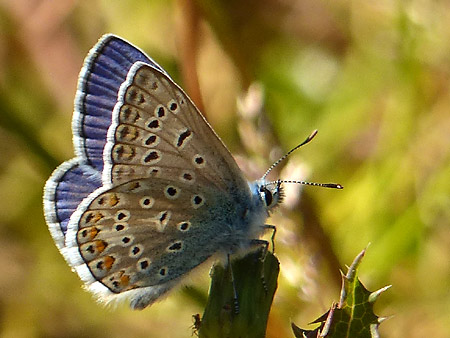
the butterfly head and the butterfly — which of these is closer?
the butterfly

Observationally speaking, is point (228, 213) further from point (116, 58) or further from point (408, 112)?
point (408, 112)

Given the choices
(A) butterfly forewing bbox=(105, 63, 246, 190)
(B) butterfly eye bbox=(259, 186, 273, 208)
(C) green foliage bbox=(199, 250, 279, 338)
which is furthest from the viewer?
(B) butterfly eye bbox=(259, 186, 273, 208)

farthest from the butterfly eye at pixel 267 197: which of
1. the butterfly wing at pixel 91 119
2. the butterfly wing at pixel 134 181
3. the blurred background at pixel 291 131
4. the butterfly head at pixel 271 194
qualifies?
the butterfly wing at pixel 91 119

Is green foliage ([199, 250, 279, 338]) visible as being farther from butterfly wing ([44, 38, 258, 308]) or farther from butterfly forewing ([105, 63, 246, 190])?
butterfly forewing ([105, 63, 246, 190])

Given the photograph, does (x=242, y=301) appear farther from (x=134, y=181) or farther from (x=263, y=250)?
(x=134, y=181)

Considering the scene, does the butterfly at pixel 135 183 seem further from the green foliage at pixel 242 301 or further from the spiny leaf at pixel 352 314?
the spiny leaf at pixel 352 314

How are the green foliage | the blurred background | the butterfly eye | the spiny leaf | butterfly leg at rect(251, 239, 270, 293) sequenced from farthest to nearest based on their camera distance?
the blurred background → the butterfly eye → butterfly leg at rect(251, 239, 270, 293) → the green foliage → the spiny leaf

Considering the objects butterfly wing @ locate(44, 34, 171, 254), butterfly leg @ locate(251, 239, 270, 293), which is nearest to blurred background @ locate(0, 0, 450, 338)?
butterfly leg @ locate(251, 239, 270, 293)
